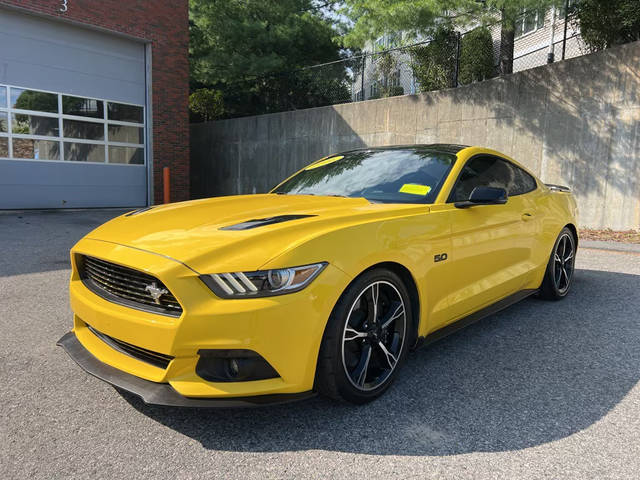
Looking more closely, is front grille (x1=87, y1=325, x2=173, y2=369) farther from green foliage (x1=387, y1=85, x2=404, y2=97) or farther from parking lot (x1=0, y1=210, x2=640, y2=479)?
green foliage (x1=387, y1=85, x2=404, y2=97)

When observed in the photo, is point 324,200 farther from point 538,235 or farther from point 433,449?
point 538,235

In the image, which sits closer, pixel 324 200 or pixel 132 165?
pixel 324 200

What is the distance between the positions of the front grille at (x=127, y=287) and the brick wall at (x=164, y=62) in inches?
508

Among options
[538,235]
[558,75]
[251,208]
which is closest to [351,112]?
[558,75]

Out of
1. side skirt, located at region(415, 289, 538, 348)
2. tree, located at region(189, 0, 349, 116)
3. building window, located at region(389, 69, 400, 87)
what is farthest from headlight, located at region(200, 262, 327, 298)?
tree, located at region(189, 0, 349, 116)

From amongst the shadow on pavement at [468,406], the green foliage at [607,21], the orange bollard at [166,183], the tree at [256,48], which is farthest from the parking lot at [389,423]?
the tree at [256,48]

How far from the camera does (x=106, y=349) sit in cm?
266

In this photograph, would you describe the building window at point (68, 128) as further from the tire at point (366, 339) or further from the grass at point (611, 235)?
the tire at point (366, 339)

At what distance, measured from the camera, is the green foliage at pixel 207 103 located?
802 inches

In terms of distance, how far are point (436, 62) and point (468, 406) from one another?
12212mm

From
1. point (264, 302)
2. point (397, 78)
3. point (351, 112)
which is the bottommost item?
point (264, 302)

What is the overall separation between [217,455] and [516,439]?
143 cm

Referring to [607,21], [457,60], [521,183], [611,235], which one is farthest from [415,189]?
[457,60]

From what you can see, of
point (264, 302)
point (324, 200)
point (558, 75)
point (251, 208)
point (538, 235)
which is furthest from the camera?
point (558, 75)
